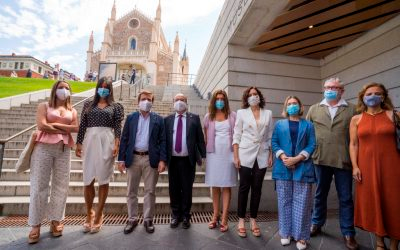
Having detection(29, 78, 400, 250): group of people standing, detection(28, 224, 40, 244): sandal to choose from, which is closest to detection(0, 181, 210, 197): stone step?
detection(29, 78, 400, 250): group of people standing

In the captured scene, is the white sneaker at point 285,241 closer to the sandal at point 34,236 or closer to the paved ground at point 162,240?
the paved ground at point 162,240

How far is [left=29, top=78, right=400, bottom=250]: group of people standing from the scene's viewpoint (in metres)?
3.01

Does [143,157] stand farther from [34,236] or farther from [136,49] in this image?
[136,49]

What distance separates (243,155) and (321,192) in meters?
1.31

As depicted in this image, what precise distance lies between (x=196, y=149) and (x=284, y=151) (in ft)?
4.39

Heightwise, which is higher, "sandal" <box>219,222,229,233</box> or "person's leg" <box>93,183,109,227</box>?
"person's leg" <box>93,183,109,227</box>

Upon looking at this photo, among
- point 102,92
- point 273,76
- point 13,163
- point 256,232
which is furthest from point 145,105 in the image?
point 13,163

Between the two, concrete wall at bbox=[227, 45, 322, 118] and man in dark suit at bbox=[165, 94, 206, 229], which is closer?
man in dark suit at bbox=[165, 94, 206, 229]

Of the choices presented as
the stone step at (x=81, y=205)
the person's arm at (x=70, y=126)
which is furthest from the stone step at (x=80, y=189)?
the person's arm at (x=70, y=126)

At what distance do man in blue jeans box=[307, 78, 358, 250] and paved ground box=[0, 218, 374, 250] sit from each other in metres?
0.29

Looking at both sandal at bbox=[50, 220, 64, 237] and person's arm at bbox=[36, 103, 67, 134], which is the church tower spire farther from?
sandal at bbox=[50, 220, 64, 237]

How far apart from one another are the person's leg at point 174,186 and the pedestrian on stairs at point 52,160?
1.50m

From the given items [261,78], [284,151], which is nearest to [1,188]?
[284,151]

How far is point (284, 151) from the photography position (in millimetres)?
3309
